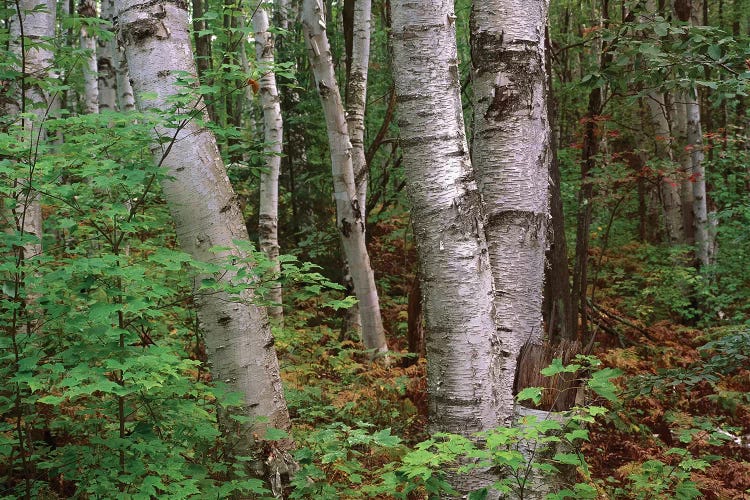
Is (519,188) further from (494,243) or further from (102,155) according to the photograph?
(102,155)

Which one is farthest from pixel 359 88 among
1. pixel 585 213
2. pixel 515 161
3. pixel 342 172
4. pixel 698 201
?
pixel 698 201

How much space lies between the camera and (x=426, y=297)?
103 inches

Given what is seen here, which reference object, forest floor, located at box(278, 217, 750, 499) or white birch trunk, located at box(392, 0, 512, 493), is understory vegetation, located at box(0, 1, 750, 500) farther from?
white birch trunk, located at box(392, 0, 512, 493)

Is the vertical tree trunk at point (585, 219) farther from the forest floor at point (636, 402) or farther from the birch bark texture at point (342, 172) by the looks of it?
the birch bark texture at point (342, 172)

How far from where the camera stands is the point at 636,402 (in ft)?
21.1

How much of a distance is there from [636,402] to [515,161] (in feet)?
15.7

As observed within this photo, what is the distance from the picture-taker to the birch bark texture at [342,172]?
6.80 meters

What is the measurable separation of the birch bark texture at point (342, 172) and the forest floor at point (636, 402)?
533 mm

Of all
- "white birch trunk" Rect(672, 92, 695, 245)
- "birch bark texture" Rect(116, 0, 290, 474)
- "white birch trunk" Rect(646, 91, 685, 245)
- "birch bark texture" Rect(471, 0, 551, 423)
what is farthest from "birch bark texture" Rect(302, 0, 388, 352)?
"white birch trunk" Rect(646, 91, 685, 245)

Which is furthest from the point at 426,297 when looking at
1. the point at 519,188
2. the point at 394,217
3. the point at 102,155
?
the point at 394,217

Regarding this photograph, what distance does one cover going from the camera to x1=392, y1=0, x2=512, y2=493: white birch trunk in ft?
8.33

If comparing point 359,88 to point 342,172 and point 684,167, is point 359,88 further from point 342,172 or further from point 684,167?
point 684,167

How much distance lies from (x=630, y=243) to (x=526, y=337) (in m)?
12.9

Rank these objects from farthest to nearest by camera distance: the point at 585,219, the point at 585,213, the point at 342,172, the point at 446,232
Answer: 1. the point at 585,213
2. the point at 342,172
3. the point at 585,219
4. the point at 446,232
